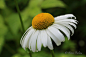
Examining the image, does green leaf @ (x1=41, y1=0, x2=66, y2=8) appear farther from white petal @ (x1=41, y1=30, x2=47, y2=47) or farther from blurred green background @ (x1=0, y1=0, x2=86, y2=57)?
white petal @ (x1=41, y1=30, x2=47, y2=47)

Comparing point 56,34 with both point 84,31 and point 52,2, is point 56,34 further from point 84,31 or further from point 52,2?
point 84,31

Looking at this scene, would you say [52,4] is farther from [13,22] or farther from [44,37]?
[44,37]

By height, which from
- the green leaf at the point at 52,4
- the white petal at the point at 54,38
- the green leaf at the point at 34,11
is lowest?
the white petal at the point at 54,38

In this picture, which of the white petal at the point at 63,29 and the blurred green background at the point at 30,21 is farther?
the blurred green background at the point at 30,21

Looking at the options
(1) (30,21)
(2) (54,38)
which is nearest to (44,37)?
(2) (54,38)

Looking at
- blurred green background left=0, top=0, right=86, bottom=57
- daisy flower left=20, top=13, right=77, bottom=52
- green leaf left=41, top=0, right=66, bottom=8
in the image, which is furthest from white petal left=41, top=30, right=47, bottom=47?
green leaf left=41, top=0, right=66, bottom=8

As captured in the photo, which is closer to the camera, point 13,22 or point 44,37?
point 44,37

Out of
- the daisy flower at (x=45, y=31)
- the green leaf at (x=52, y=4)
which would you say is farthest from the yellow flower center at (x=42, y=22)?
the green leaf at (x=52, y=4)

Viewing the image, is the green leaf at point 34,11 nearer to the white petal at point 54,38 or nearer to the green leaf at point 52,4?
the green leaf at point 52,4
